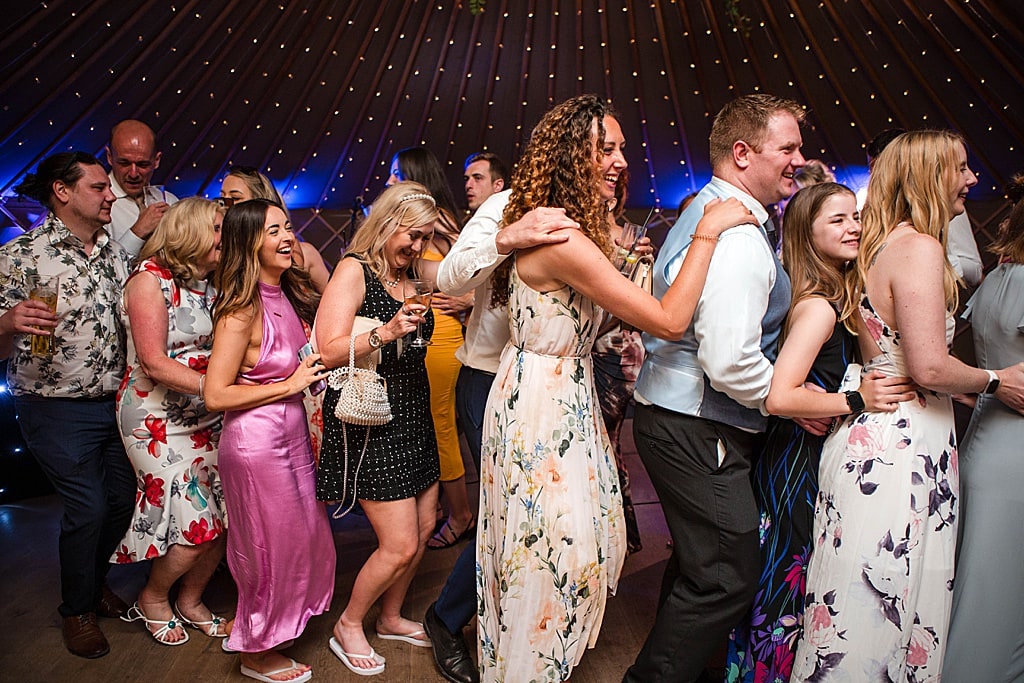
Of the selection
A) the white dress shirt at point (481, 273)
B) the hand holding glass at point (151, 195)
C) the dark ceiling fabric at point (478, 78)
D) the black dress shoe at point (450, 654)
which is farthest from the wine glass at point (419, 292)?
the dark ceiling fabric at point (478, 78)

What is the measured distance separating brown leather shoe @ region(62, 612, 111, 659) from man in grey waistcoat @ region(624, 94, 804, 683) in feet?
5.20

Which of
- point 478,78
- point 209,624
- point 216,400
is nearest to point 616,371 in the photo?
point 216,400

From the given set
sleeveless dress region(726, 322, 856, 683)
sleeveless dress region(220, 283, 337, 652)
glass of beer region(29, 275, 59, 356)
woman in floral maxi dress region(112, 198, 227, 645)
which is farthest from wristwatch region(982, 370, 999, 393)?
glass of beer region(29, 275, 59, 356)

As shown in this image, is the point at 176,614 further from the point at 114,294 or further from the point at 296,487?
the point at 114,294

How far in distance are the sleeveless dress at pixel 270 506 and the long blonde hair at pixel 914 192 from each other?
4.73 ft

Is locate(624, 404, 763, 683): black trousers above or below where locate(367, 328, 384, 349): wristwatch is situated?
below

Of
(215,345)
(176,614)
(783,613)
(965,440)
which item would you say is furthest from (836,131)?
(176,614)

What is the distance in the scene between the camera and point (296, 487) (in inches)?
80.8

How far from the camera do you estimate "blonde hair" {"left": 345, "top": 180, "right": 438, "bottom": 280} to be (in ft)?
6.66

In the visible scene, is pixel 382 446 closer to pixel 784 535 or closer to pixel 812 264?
pixel 784 535

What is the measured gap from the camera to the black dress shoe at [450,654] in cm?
205

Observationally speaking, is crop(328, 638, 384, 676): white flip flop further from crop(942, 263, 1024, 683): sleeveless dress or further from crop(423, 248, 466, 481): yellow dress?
crop(942, 263, 1024, 683): sleeveless dress

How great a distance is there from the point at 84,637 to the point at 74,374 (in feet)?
2.51

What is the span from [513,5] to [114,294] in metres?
2.79
